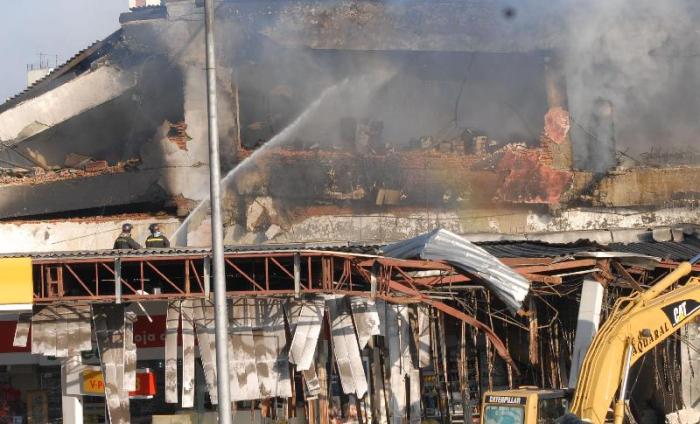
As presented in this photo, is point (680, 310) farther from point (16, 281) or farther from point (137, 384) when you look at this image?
point (16, 281)

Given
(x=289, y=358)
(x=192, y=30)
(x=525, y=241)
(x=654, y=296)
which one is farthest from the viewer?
(x=192, y=30)

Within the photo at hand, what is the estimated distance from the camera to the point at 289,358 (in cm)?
1903

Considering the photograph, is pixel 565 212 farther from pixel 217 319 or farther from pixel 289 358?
pixel 217 319

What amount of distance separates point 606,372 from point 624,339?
0.56 m

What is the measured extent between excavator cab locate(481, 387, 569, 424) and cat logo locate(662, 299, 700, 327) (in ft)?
6.06

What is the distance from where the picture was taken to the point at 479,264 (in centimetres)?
1731

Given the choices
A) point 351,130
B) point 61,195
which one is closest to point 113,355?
point 61,195

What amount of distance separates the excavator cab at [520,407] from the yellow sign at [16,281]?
7637 mm

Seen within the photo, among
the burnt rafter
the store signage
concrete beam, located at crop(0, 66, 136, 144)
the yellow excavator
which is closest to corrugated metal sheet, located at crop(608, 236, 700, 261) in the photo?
the burnt rafter

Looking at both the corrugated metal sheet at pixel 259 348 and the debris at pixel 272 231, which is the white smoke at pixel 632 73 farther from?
the corrugated metal sheet at pixel 259 348

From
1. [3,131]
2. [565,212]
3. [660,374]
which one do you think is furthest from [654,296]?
[3,131]

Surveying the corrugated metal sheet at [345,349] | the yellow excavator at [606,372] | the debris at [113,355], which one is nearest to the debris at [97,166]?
the debris at [113,355]

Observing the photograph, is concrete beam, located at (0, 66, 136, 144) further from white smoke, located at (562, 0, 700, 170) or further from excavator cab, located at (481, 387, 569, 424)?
excavator cab, located at (481, 387, 569, 424)

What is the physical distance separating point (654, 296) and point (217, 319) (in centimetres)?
603
